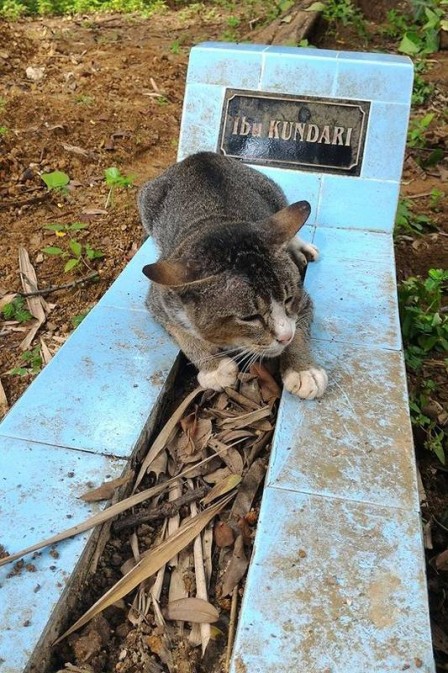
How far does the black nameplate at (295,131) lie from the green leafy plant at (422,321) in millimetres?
1476

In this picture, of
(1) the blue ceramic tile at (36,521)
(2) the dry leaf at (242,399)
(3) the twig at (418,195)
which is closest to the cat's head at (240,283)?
(2) the dry leaf at (242,399)

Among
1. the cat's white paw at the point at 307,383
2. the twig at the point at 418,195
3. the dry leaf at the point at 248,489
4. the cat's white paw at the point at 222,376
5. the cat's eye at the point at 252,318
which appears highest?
the cat's eye at the point at 252,318

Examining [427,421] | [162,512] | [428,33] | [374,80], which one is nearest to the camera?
[162,512]

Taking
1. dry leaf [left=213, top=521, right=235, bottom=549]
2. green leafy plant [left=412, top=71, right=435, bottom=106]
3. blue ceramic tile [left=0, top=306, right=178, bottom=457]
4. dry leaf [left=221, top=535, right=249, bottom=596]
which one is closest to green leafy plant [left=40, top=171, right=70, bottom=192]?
blue ceramic tile [left=0, top=306, right=178, bottom=457]

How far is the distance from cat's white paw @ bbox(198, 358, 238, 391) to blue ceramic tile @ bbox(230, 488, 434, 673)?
890mm

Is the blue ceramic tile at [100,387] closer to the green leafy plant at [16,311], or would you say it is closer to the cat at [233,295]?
the cat at [233,295]

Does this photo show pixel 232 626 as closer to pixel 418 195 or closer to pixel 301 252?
pixel 301 252

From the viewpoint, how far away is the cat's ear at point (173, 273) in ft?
10.1

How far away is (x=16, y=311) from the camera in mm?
4664

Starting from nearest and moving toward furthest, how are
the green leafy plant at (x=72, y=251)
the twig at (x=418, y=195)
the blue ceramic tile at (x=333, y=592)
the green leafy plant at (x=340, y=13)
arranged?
the blue ceramic tile at (x=333, y=592) → the green leafy plant at (x=72, y=251) → the twig at (x=418, y=195) → the green leafy plant at (x=340, y=13)

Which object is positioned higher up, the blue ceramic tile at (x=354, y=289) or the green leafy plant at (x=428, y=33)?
the green leafy plant at (x=428, y=33)

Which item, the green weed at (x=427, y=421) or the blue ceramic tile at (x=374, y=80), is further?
the blue ceramic tile at (x=374, y=80)

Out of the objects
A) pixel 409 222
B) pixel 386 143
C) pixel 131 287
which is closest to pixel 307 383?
pixel 131 287

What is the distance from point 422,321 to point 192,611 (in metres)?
2.63
